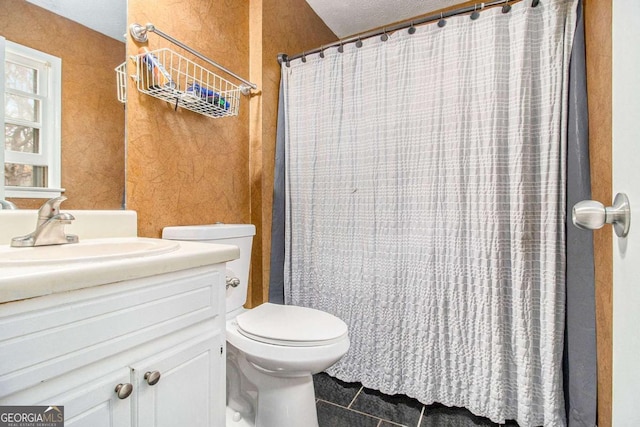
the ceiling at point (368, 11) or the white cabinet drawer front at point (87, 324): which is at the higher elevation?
the ceiling at point (368, 11)

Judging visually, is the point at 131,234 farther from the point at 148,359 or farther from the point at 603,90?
the point at 603,90

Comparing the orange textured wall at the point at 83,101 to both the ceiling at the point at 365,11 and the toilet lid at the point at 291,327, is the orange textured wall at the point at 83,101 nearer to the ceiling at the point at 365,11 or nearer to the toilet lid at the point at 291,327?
the toilet lid at the point at 291,327

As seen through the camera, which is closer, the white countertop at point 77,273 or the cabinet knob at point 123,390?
the white countertop at point 77,273

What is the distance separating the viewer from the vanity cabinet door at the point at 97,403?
0.55 m

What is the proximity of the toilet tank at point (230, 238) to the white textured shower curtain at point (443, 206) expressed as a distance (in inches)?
15.4

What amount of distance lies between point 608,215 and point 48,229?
1.25 m

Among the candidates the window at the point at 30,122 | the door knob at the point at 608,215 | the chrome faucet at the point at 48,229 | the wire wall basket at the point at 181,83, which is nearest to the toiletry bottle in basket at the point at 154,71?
the wire wall basket at the point at 181,83

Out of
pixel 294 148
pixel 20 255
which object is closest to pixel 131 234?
pixel 20 255

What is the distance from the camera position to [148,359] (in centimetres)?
68

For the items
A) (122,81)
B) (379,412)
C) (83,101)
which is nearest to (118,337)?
(83,101)

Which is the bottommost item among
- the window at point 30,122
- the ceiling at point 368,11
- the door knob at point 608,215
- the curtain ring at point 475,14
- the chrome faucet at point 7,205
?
the door knob at point 608,215

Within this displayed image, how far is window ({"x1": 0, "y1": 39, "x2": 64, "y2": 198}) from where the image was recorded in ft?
2.91

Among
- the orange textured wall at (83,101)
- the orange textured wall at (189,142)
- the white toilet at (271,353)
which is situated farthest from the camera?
the orange textured wall at (189,142)
